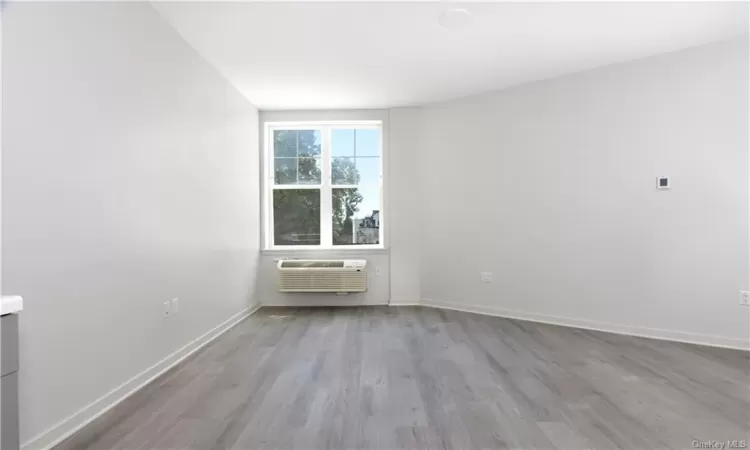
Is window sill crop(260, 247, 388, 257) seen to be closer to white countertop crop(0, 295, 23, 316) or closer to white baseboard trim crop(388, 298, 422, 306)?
white baseboard trim crop(388, 298, 422, 306)

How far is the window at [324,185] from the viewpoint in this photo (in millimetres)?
5750

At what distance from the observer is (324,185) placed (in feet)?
18.8

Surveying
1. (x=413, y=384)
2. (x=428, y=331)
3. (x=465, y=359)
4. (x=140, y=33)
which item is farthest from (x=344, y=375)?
(x=140, y=33)

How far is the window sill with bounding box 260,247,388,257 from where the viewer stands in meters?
5.59

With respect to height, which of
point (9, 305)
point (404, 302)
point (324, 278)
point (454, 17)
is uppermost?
point (454, 17)

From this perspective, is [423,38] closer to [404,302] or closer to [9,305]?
[9,305]

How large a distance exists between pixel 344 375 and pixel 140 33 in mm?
2566

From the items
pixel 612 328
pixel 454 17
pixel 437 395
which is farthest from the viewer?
pixel 612 328

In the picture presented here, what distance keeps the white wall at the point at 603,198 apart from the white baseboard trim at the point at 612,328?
13 mm

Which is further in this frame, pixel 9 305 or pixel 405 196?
pixel 405 196

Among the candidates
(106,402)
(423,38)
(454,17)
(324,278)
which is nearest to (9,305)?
(106,402)

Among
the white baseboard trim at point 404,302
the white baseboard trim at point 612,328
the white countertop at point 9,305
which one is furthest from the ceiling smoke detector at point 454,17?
the white baseboard trim at point 404,302

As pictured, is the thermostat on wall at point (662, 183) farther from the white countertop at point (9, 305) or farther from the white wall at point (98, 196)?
the white countertop at point (9, 305)

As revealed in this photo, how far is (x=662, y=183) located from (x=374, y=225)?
322 centimetres
